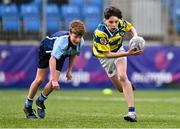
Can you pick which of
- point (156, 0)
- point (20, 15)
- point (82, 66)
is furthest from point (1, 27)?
point (156, 0)

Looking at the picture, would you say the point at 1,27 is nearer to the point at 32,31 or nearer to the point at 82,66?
the point at 32,31

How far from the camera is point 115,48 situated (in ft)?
37.3

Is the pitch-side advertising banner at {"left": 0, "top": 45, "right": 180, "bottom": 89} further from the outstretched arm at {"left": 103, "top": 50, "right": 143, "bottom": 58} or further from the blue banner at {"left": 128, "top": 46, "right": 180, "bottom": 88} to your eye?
the outstretched arm at {"left": 103, "top": 50, "right": 143, "bottom": 58}

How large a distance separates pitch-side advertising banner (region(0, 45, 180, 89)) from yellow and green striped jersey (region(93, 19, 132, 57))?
374 inches

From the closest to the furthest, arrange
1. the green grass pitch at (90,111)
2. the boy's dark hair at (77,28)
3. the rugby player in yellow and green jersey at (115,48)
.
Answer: the green grass pitch at (90,111), the boy's dark hair at (77,28), the rugby player in yellow and green jersey at (115,48)

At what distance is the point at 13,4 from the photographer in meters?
22.3

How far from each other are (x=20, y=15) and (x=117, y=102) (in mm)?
7629

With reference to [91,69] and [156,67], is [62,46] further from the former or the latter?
[156,67]

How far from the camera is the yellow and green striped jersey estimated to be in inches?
431

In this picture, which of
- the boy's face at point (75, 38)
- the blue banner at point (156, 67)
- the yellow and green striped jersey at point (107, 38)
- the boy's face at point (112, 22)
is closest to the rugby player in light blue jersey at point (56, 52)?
the boy's face at point (75, 38)

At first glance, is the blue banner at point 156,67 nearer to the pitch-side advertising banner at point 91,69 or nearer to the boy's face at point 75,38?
the pitch-side advertising banner at point 91,69

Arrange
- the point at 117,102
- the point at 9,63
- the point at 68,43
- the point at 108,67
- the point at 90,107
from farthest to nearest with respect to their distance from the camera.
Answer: the point at 9,63, the point at 117,102, the point at 90,107, the point at 108,67, the point at 68,43

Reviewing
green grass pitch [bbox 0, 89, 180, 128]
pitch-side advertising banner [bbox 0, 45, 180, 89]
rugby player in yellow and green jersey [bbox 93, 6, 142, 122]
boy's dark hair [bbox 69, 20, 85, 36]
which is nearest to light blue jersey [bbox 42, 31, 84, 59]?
boy's dark hair [bbox 69, 20, 85, 36]

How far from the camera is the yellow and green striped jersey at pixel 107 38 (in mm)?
10953
